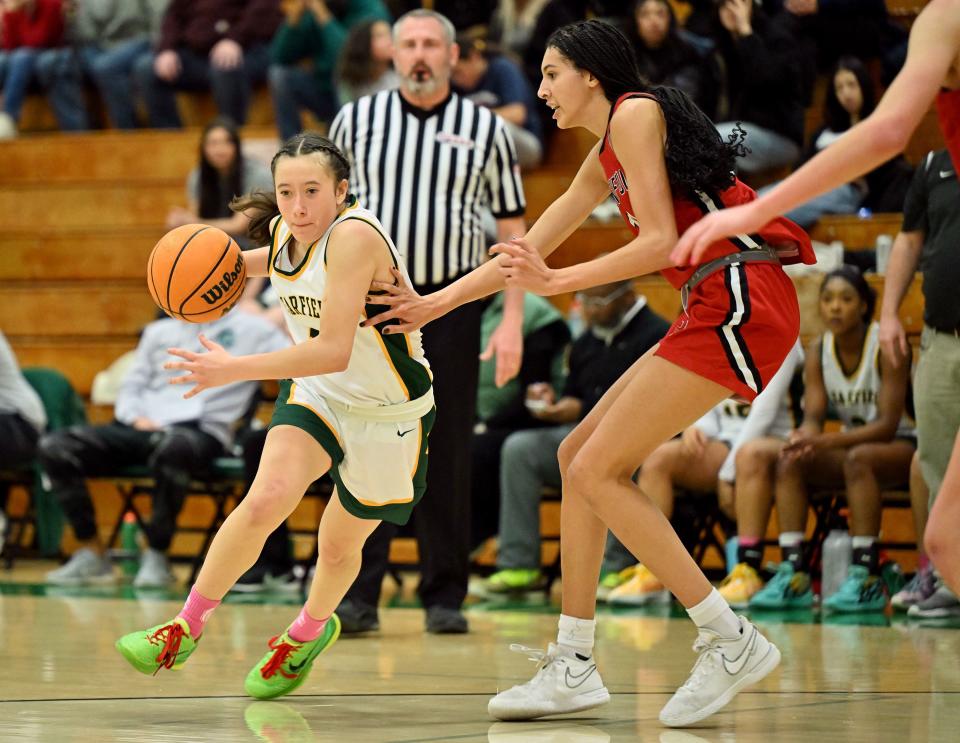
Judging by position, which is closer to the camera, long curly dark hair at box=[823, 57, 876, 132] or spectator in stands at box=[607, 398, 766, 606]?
spectator in stands at box=[607, 398, 766, 606]

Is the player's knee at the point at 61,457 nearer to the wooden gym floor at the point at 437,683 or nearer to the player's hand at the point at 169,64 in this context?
the wooden gym floor at the point at 437,683

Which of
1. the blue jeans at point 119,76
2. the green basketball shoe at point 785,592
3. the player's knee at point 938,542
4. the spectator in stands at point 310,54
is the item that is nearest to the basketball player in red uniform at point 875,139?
the player's knee at point 938,542

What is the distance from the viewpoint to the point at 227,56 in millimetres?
Result: 10438

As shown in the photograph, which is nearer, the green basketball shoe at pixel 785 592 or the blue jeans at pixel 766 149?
the green basketball shoe at pixel 785 592

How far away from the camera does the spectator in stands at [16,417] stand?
809 cm

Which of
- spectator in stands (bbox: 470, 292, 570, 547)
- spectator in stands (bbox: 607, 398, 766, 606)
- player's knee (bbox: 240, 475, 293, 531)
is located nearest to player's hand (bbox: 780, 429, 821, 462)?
spectator in stands (bbox: 607, 398, 766, 606)

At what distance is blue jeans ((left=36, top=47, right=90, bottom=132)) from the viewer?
36.9ft

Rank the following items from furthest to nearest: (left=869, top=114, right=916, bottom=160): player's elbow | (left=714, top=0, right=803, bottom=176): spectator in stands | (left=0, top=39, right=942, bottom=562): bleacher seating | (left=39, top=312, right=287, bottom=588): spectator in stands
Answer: (left=0, top=39, right=942, bottom=562): bleacher seating
(left=714, top=0, right=803, bottom=176): spectator in stands
(left=39, top=312, right=287, bottom=588): spectator in stands
(left=869, top=114, right=916, bottom=160): player's elbow

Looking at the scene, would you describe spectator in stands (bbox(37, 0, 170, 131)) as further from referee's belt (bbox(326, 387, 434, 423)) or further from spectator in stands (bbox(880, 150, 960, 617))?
referee's belt (bbox(326, 387, 434, 423))

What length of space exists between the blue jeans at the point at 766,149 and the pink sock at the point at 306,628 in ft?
16.5

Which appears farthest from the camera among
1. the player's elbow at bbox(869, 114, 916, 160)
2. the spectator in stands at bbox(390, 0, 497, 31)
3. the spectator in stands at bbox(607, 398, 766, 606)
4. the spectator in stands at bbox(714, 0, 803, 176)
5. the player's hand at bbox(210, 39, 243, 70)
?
the player's hand at bbox(210, 39, 243, 70)

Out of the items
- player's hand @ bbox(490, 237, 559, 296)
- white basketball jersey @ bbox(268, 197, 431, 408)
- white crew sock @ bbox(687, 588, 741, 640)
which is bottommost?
white crew sock @ bbox(687, 588, 741, 640)

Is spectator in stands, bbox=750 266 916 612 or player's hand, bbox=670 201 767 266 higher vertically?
player's hand, bbox=670 201 767 266

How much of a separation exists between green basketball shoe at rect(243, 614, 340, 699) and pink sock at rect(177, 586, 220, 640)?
244mm
